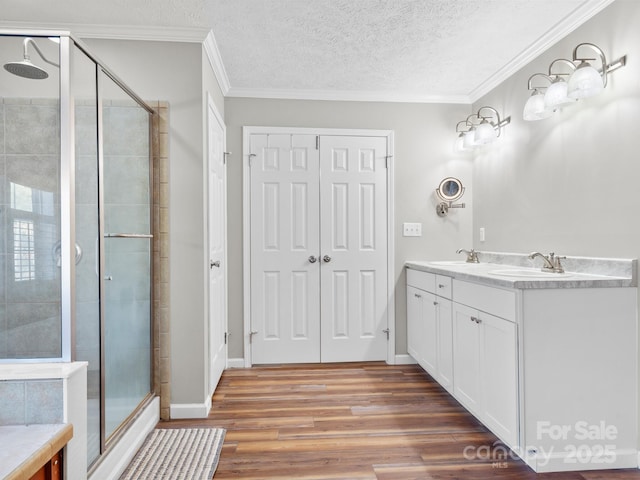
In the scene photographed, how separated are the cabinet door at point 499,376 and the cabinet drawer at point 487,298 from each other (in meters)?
0.04

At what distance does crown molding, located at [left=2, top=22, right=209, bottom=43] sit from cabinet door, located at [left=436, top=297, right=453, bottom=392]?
233 cm

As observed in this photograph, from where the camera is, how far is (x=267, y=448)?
81.0 inches

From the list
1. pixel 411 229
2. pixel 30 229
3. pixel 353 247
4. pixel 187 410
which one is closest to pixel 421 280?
pixel 411 229

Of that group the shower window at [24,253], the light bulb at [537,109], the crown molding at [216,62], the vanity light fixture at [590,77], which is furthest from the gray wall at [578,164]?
the shower window at [24,253]

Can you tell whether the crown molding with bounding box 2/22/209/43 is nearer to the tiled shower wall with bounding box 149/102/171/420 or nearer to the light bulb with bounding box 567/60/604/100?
the tiled shower wall with bounding box 149/102/171/420

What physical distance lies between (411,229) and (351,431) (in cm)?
180

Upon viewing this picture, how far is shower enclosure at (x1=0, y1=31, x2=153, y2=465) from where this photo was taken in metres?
Result: 1.49

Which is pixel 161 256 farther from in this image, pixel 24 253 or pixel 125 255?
pixel 24 253

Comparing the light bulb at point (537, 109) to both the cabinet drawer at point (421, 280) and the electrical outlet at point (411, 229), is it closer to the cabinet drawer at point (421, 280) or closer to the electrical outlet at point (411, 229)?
the cabinet drawer at point (421, 280)

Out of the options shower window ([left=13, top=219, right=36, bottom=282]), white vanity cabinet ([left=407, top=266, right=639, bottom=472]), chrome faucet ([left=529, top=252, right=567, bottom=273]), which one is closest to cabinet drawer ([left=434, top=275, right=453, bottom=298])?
chrome faucet ([left=529, top=252, right=567, bottom=273])

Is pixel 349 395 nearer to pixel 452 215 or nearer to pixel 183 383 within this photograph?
pixel 183 383

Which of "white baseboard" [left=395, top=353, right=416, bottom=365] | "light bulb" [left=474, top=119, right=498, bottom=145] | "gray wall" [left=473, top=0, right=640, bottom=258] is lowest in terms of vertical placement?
"white baseboard" [left=395, top=353, right=416, bottom=365]

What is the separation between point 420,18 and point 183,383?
263 cm

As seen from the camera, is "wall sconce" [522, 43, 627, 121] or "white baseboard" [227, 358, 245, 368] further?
"white baseboard" [227, 358, 245, 368]
